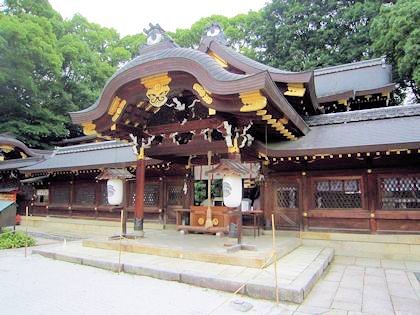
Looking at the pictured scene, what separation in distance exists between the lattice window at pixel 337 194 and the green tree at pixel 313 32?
16.4 metres

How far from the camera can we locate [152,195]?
1180 cm

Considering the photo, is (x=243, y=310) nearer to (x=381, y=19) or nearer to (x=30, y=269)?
(x=30, y=269)

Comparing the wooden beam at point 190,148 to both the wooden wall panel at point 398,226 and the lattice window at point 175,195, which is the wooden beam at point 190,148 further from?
the wooden wall panel at point 398,226

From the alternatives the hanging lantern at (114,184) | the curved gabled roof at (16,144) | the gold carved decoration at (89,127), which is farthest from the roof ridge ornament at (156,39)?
the curved gabled roof at (16,144)

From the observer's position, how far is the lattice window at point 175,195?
11148mm

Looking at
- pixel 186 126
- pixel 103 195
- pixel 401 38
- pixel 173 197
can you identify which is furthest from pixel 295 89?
pixel 401 38

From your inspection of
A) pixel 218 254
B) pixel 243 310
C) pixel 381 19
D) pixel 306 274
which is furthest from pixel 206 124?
pixel 381 19

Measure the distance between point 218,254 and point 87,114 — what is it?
15.9 ft

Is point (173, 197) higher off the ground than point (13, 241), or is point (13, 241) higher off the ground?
point (173, 197)

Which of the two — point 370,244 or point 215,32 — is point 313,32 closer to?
point 215,32

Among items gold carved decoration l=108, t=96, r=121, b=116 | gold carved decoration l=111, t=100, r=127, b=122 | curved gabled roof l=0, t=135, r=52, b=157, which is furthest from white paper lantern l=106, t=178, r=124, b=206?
curved gabled roof l=0, t=135, r=52, b=157

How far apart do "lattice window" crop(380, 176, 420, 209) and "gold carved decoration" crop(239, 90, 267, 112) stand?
428 centimetres

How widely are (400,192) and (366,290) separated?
12.2 feet

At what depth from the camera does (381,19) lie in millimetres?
19109
